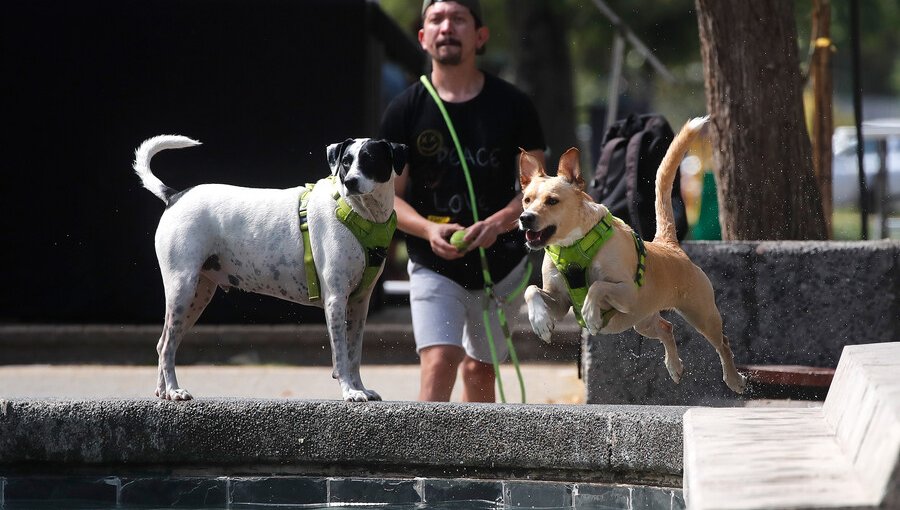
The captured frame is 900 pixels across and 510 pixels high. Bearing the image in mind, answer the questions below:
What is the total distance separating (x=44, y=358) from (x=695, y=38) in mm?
→ 20563

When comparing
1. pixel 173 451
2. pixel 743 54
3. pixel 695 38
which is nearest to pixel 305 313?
pixel 743 54

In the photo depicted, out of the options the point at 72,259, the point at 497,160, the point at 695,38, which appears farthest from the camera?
the point at 695,38

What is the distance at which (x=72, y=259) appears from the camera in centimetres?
1284

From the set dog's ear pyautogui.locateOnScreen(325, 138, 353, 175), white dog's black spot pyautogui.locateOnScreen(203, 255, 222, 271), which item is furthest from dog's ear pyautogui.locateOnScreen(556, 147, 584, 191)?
white dog's black spot pyautogui.locateOnScreen(203, 255, 222, 271)

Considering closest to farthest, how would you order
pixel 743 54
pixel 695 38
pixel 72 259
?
pixel 743 54, pixel 72 259, pixel 695 38

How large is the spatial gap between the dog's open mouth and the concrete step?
2.92 feet

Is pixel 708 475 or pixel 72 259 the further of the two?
pixel 72 259

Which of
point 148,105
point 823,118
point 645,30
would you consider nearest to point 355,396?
point 823,118

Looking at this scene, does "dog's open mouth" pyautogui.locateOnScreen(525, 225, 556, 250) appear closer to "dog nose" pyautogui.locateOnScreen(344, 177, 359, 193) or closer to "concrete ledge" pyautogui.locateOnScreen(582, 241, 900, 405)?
"dog nose" pyautogui.locateOnScreen(344, 177, 359, 193)

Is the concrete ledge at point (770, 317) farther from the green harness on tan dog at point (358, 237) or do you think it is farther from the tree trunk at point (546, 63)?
the tree trunk at point (546, 63)

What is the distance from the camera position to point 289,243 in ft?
18.7

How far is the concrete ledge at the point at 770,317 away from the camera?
7.71 meters

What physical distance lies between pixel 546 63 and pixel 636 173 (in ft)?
57.5

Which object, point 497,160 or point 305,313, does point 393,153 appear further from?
point 305,313
